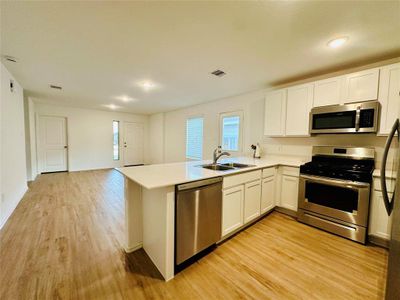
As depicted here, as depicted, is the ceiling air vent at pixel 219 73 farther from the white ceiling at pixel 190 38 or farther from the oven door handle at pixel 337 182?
the oven door handle at pixel 337 182

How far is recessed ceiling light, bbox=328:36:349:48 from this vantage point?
1.92m

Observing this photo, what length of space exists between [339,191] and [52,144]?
312 inches

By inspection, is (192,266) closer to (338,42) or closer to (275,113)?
(275,113)

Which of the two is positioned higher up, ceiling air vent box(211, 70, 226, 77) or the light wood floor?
ceiling air vent box(211, 70, 226, 77)

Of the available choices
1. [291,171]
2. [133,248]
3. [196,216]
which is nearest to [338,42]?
[291,171]

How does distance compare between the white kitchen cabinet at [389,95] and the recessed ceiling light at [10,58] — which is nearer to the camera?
the white kitchen cabinet at [389,95]

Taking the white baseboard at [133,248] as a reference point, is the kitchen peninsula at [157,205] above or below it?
above

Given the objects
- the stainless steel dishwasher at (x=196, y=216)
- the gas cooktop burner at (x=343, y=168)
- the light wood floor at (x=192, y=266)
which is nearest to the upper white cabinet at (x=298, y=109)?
the gas cooktop burner at (x=343, y=168)

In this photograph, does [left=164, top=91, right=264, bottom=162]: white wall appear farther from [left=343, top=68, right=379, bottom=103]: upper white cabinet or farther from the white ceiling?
[left=343, top=68, right=379, bottom=103]: upper white cabinet

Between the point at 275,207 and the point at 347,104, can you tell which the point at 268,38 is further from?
the point at 275,207

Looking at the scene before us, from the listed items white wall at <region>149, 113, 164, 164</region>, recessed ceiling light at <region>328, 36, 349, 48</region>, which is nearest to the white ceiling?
recessed ceiling light at <region>328, 36, 349, 48</region>

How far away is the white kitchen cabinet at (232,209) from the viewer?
2106mm

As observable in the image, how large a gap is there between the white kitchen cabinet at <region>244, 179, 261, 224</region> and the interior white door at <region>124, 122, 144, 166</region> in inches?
254

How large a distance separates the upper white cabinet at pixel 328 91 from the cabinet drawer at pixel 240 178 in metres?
1.47
